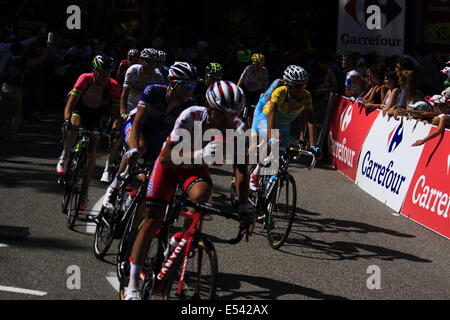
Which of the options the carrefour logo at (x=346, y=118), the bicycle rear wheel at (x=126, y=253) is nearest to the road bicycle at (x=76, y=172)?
the bicycle rear wheel at (x=126, y=253)

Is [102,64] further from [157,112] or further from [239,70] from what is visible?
[239,70]

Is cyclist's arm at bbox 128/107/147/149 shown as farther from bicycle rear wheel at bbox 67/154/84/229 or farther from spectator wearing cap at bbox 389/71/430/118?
spectator wearing cap at bbox 389/71/430/118

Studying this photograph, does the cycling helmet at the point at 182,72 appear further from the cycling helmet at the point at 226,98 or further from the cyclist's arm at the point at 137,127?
the cycling helmet at the point at 226,98

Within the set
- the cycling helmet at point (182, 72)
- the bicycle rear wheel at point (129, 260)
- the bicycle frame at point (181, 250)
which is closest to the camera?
the bicycle frame at point (181, 250)

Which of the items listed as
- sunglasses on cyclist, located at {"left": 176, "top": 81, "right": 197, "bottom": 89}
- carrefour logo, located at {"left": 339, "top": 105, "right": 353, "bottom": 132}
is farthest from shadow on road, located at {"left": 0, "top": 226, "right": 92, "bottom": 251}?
carrefour logo, located at {"left": 339, "top": 105, "right": 353, "bottom": 132}

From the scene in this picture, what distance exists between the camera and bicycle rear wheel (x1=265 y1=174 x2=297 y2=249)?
8.91m

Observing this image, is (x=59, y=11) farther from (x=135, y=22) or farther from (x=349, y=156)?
(x=349, y=156)

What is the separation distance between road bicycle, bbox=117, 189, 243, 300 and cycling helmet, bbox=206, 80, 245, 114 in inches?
28.6

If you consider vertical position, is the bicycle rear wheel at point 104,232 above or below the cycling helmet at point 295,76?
below

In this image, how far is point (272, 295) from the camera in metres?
6.96

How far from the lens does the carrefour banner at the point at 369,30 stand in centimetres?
1777

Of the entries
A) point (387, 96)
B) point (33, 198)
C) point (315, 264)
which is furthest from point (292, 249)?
point (387, 96)

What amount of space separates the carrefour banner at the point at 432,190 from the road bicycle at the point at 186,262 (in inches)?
192

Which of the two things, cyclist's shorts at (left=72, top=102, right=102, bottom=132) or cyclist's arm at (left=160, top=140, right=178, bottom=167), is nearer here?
cyclist's arm at (left=160, top=140, right=178, bottom=167)
